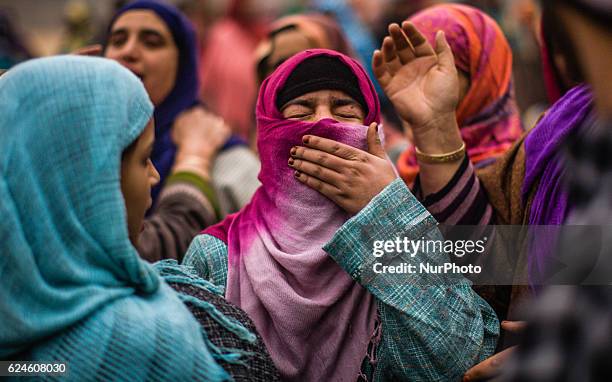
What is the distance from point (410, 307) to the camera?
1960 millimetres

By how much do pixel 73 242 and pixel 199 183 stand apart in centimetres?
161

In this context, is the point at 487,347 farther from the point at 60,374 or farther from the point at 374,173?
the point at 60,374

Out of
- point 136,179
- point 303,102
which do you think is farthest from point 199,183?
point 136,179

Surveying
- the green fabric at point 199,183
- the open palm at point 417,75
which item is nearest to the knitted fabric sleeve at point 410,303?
the open palm at point 417,75

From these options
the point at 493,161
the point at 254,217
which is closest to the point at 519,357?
the point at 254,217

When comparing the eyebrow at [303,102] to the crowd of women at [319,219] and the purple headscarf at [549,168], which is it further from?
the purple headscarf at [549,168]

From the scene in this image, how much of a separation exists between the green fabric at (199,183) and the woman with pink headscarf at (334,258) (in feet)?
2.78

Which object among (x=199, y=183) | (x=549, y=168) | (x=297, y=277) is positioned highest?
(x=549, y=168)

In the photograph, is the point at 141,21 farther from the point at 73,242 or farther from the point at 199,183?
the point at 73,242

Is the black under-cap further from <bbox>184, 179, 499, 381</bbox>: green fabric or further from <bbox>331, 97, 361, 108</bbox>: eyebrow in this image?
<bbox>184, 179, 499, 381</bbox>: green fabric

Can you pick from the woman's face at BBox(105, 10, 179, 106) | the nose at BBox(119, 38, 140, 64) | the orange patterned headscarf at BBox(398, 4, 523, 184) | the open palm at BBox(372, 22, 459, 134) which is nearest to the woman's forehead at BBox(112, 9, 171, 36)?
the woman's face at BBox(105, 10, 179, 106)

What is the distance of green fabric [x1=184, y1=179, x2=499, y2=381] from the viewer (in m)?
1.96

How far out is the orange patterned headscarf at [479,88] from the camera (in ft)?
9.61

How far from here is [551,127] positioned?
2270 mm
